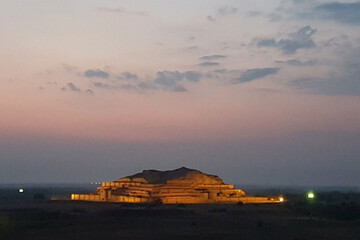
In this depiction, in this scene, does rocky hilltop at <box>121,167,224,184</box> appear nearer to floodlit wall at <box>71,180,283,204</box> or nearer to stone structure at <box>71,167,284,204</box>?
stone structure at <box>71,167,284,204</box>

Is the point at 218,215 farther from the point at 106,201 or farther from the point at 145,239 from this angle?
the point at 106,201

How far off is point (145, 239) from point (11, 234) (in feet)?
28.5

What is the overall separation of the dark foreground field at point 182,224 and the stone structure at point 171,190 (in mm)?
12213

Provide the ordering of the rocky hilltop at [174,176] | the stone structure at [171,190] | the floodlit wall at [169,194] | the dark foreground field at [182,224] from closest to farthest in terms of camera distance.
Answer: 1. the dark foreground field at [182,224]
2. the floodlit wall at [169,194]
3. the stone structure at [171,190]
4. the rocky hilltop at [174,176]

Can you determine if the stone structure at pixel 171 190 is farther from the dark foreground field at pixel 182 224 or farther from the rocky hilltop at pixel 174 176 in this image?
the dark foreground field at pixel 182 224

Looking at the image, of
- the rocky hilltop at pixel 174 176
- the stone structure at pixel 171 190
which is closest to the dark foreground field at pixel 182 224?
the stone structure at pixel 171 190

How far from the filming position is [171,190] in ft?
246

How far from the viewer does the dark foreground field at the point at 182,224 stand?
39.6m

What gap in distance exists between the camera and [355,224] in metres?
49.7

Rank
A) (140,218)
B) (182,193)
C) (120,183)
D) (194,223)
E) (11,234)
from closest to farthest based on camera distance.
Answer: (11,234) → (194,223) → (140,218) → (182,193) → (120,183)

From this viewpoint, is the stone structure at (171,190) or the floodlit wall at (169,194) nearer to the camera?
the floodlit wall at (169,194)

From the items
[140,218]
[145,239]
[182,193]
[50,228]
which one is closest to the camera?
[145,239]

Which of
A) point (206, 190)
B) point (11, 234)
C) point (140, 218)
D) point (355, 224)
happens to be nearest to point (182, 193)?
point (206, 190)

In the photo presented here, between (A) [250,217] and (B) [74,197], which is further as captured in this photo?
(B) [74,197]
